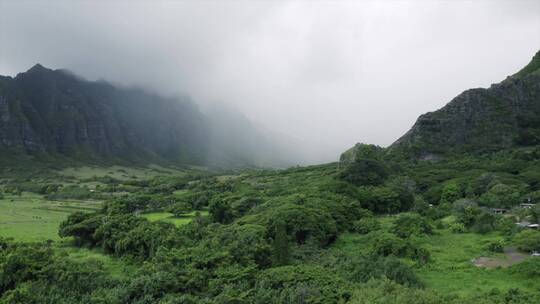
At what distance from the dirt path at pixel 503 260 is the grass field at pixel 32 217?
44.7m

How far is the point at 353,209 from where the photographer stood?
2121 inches

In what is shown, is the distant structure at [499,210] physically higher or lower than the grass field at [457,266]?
higher

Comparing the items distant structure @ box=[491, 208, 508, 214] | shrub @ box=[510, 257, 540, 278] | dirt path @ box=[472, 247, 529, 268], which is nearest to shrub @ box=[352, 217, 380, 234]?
dirt path @ box=[472, 247, 529, 268]

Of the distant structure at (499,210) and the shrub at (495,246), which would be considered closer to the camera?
the shrub at (495,246)

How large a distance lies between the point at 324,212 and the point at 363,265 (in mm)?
14992

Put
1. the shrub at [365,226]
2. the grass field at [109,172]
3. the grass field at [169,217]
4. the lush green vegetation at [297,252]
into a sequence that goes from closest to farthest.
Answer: the lush green vegetation at [297,252] → the shrub at [365,226] → the grass field at [169,217] → the grass field at [109,172]

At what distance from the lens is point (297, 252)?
38.8 meters

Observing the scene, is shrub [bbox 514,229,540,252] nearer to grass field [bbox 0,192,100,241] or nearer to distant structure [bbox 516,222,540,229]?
distant structure [bbox 516,222,540,229]

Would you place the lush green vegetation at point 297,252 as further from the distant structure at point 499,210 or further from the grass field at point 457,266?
the distant structure at point 499,210

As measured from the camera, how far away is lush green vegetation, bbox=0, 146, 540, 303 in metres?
28.2

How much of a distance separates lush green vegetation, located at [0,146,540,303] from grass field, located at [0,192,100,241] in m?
0.23

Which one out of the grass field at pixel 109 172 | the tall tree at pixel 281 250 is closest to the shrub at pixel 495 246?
the tall tree at pixel 281 250

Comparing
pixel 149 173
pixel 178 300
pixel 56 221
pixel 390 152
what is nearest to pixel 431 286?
pixel 178 300

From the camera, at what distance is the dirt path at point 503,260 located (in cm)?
3353
